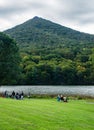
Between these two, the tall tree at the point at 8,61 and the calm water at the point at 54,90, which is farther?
the calm water at the point at 54,90

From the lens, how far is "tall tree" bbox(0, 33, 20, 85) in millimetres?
88812

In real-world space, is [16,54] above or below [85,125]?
above

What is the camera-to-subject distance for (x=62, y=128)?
22500mm

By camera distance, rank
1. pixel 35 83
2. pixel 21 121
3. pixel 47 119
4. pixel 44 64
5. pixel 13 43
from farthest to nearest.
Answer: pixel 44 64, pixel 35 83, pixel 13 43, pixel 47 119, pixel 21 121

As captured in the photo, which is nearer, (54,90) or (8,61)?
(8,61)

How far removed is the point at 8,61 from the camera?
8994 cm

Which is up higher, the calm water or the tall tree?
the tall tree

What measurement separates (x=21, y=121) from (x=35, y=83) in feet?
490

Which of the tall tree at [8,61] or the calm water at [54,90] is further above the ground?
the tall tree at [8,61]

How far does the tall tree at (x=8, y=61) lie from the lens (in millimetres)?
88812

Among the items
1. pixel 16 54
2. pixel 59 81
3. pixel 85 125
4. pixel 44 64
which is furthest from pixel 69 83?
pixel 85 125

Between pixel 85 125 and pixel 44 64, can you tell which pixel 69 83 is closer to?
pixel 44 64

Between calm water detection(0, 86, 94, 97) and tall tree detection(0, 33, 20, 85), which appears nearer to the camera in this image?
tall tree detection(0, 33, 20, 85)

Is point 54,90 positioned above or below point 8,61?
below
